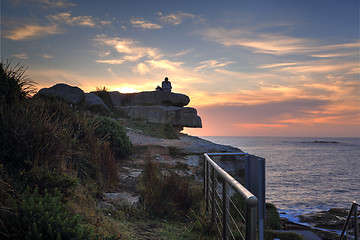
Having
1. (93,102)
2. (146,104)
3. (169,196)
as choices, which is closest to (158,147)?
(169,196)

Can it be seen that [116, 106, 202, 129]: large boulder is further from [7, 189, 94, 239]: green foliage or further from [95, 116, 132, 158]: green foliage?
[7, 189, 94, 239]: green foliage

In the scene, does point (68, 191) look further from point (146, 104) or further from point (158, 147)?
point (146, 104)

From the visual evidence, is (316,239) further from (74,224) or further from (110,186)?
(74,224)

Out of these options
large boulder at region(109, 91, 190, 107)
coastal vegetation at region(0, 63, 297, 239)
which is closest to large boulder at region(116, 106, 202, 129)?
→ large boulder at region(109, 91, 190, 107)

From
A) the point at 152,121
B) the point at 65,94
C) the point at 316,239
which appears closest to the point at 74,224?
the point at 316,239

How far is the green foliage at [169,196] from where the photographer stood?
18.6ft

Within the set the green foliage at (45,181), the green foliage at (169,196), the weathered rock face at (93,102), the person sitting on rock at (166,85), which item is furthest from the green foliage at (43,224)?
the person sitting on rock at (166,85)

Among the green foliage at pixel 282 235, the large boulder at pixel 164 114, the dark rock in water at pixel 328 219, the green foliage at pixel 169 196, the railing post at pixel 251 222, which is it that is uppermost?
the large boulder at pixel 164 114

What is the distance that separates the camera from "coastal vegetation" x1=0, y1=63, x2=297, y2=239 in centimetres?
301

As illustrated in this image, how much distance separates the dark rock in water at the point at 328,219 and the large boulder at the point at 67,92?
1336 cm

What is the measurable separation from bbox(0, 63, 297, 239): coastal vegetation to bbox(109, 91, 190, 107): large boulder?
1556cm

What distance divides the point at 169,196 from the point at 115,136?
366cm

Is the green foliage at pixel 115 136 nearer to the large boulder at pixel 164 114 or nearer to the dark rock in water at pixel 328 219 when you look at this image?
the dark rock in water at pixel 328 219

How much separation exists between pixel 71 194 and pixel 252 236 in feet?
10.4
